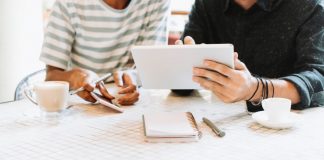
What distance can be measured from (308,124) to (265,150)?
0.26 m

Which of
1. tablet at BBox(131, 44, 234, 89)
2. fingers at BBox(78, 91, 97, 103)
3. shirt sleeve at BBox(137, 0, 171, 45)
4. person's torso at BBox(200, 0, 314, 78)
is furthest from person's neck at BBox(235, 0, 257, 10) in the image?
fingers at BBox(78, 91, 97, 103)

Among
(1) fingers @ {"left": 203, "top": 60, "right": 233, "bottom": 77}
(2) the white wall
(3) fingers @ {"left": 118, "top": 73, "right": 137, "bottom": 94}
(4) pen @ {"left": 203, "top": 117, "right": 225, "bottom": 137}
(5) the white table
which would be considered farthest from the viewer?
(2) the white wall

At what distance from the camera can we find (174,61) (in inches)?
48.3

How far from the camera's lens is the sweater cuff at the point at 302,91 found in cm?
131

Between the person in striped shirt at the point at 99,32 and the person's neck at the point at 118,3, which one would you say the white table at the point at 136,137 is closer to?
the person in striped shirt at the point at 99,32

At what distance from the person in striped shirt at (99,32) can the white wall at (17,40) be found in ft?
2.86

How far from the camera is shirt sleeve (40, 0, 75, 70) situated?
1.81 m

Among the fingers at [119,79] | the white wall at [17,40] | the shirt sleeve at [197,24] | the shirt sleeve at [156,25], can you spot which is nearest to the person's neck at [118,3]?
the shirt sleeve at [156,25]

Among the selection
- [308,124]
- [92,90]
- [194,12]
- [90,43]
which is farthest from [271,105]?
[90,43]

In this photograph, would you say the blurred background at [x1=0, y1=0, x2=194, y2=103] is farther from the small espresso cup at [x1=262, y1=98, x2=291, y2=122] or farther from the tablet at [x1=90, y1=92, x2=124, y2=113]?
the small espresso cup at [x1=262, y1=98, x2=291, y2=122]

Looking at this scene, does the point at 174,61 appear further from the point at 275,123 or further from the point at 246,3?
the point at 246,3

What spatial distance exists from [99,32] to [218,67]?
81cm

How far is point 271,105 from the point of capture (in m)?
1.16

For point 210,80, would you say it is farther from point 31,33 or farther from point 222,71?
point 31,33
